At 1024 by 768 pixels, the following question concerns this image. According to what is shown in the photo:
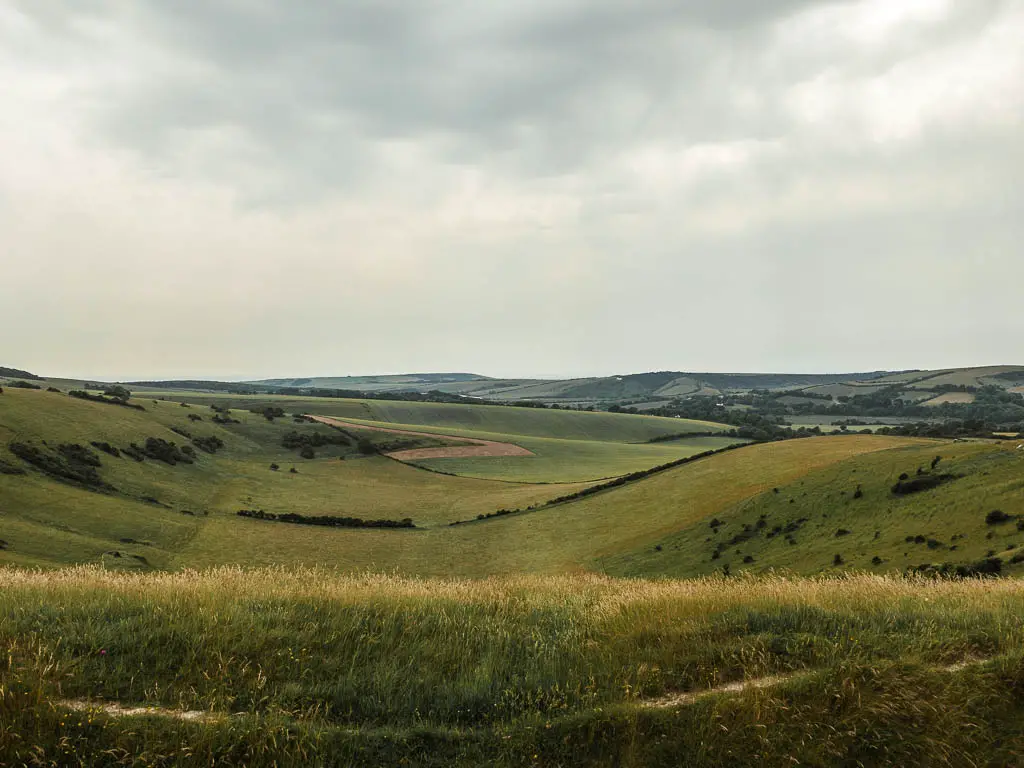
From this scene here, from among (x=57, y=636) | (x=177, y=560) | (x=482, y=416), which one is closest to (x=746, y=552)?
(x=57, y=636)

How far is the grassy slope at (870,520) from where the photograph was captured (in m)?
21.7

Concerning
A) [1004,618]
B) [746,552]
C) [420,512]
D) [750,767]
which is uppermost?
[1004,618]

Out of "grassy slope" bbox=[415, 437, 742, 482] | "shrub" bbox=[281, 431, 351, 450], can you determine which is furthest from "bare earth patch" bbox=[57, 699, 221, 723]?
"shrub" bbox=[281, 431, 351, 450]

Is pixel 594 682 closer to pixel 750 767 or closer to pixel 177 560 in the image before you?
pixel 750 767

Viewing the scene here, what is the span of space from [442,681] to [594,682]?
1.87m

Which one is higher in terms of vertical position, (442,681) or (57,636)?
(57,636)

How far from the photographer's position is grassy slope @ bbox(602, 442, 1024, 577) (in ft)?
71.2

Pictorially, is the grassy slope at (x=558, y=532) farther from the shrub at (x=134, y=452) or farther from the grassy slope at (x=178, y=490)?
the shrub at (x=134, y=452)

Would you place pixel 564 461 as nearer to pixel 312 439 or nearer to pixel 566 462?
pixel 566 462

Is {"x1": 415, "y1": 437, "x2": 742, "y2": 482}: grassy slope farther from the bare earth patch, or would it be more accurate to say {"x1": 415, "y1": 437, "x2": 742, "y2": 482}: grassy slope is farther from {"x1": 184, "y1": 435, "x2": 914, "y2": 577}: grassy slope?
the bare earth patch

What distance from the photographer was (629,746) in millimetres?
5488

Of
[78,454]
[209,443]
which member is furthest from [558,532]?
[209,443]

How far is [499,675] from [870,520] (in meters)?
28.8

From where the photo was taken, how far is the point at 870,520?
28016 mm
